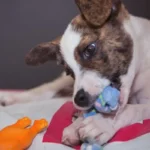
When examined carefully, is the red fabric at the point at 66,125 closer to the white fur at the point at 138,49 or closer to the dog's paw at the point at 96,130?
the dog's paw at the point at 96,130

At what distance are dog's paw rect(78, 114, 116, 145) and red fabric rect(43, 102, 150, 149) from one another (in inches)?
1.2

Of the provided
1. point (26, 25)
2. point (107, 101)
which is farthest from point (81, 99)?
point (26, 25)

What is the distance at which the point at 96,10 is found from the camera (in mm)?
1679

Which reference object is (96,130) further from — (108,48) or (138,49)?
(138,49)

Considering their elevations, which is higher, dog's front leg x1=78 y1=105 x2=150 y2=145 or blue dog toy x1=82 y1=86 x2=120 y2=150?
blue dog toy x1=82 y1=86 x2=120 y2=150

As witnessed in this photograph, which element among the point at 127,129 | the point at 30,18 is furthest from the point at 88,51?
the point at 30,18

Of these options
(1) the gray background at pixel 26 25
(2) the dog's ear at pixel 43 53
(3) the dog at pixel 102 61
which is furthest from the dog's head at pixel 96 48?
(1) the gray background at pixel 26 25

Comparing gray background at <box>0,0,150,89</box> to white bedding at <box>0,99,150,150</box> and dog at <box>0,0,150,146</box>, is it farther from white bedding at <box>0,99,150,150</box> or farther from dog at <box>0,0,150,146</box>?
dog at <box>0,0,150,146</box>

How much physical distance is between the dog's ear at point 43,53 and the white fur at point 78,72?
12 cm

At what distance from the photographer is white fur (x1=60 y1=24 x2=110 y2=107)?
157 centimetres

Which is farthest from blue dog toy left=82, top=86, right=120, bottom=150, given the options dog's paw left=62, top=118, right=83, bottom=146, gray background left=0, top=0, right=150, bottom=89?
gray background left=0, top=0, right=150, bottom=89

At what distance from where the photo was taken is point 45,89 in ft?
7.72

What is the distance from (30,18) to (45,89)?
62 cm

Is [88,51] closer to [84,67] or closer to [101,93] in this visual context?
[84,67]
